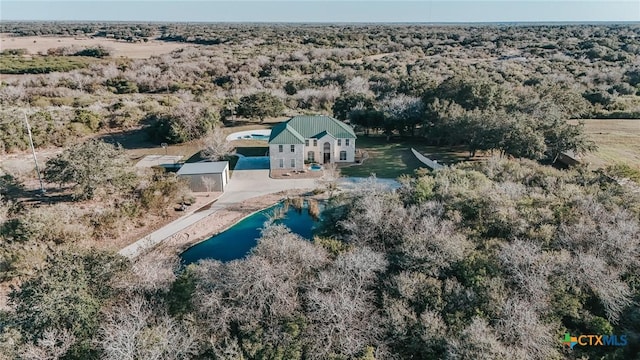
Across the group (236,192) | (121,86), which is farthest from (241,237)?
(121,86)

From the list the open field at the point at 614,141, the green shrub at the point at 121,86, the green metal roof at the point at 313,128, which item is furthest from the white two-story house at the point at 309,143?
the green shrub at the point at 121,86

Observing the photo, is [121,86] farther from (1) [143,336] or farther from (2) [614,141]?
(2) [614,141]

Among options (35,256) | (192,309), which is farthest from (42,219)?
(192,309)

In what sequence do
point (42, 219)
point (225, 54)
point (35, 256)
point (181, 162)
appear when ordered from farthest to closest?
point (225, 54), point (181, 162), point (42, 219), point (35, 256)

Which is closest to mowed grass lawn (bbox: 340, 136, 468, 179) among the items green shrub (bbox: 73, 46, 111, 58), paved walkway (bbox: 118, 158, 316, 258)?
paved walkway (bbox: 118, 158, 316, 258)

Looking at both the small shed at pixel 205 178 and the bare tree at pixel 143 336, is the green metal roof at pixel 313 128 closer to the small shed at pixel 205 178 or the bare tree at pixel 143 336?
the small shed at pixel 205 178

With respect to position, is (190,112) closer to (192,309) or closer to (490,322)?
(192,309)
